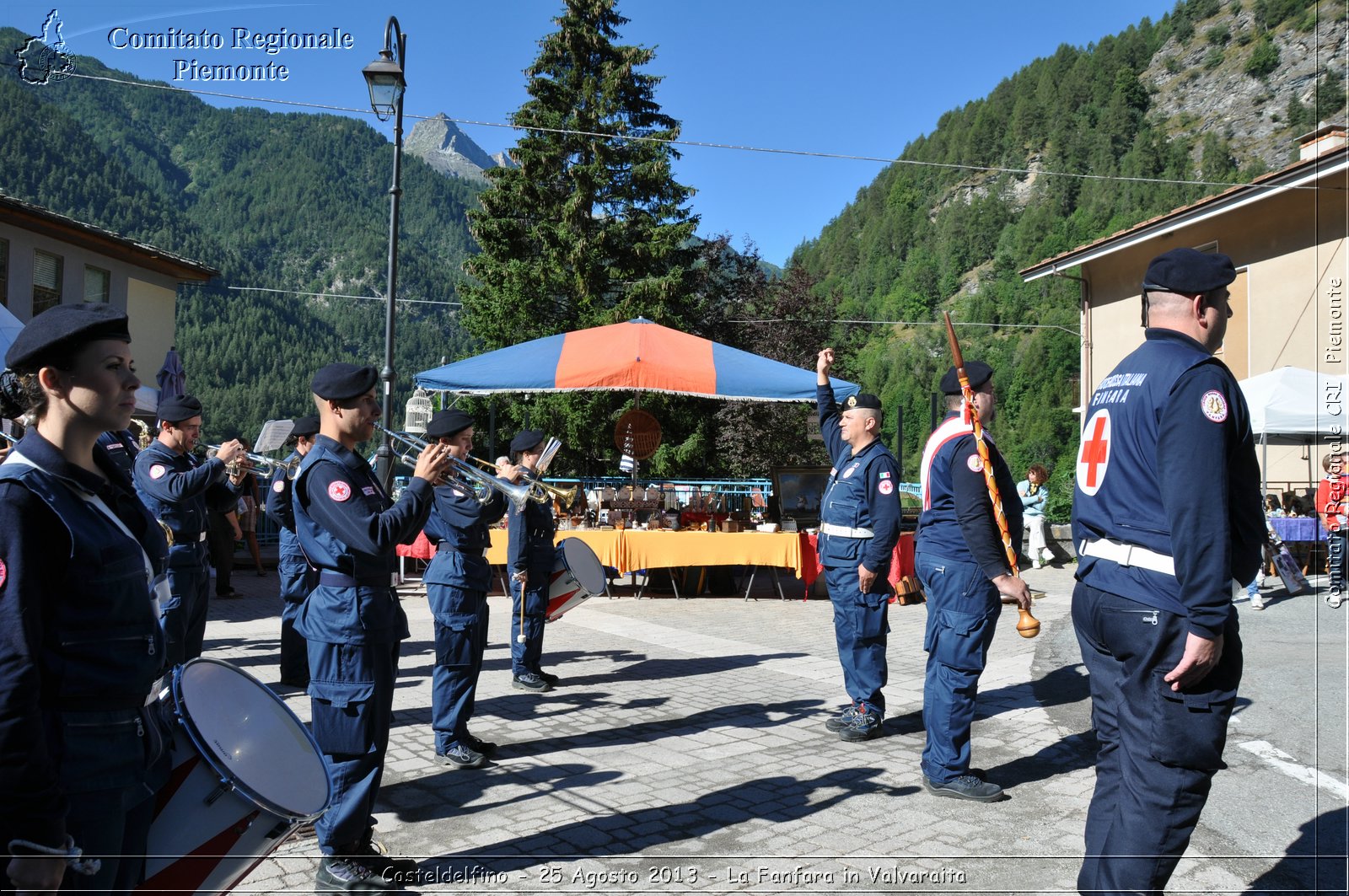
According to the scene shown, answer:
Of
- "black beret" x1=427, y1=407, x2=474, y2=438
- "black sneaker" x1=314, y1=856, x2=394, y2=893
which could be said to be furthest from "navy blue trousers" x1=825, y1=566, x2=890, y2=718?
"black sneaker" x1=314, y1=856, x2=394, y2=893

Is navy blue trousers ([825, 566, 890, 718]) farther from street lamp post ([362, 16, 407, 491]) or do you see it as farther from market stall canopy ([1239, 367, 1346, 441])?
market stall canopy ([1239, 367, 1346, 441])

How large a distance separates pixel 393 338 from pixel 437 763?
23.0 ft

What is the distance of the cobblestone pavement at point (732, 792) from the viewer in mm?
3904

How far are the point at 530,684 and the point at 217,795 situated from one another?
5.12 meters

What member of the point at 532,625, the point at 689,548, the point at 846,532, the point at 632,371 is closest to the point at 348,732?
the point at 846,532

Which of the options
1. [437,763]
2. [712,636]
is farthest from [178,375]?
[437,763]

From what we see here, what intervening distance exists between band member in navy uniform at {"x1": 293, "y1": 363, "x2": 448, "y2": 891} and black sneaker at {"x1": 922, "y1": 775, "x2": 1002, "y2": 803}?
2756mm

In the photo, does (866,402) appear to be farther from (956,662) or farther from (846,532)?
(956,662)

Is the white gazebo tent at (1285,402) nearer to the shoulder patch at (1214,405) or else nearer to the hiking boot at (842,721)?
the hiking boot at (842,721)

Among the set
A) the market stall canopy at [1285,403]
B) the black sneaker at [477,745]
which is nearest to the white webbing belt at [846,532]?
the black sneaker at [477,745]

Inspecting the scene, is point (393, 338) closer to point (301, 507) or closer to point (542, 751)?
point (542, 751)

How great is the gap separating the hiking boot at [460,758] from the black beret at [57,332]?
12.4 feet

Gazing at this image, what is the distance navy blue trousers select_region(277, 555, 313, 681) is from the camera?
687 centimetres

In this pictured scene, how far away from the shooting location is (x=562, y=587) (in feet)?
24.7
